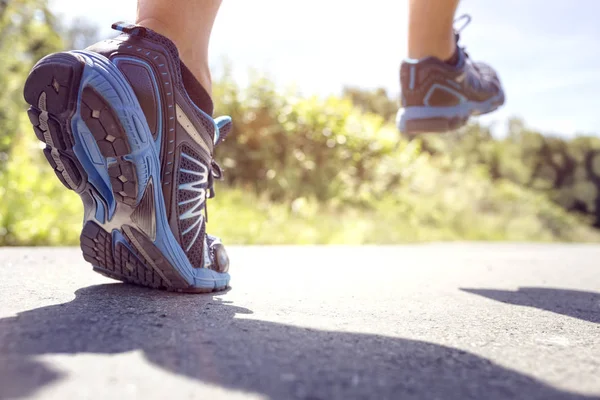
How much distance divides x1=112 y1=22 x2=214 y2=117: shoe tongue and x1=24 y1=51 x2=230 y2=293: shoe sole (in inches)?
5.9

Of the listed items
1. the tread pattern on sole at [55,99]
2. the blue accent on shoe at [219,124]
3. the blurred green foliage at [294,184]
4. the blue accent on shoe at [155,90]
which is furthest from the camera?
the blurred green foliage at [294,184]

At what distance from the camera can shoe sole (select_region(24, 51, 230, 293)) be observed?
47.8 inches

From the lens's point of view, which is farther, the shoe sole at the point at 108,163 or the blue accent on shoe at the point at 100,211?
the blue accent on shoe at the point at 100,211

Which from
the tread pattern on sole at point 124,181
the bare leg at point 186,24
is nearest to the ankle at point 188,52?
the bare leg at point 186,24

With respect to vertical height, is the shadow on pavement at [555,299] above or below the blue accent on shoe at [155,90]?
below

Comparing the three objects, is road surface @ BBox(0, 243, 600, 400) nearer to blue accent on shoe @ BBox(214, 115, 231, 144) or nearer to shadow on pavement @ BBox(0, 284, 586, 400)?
shadow on pavement @ BBox(0, 284, 586, 400)

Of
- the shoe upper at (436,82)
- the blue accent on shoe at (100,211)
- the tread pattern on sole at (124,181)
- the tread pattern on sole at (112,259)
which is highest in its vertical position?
the shoe upper at (436,82)

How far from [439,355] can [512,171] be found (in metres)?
13.7

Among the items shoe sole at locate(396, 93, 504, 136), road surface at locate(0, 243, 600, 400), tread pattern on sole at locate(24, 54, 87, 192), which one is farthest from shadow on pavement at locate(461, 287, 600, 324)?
tread pattern on sole at locate(24, 54, 87, 192)

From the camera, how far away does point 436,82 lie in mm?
2314

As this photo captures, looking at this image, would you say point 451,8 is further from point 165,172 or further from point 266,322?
point 266,322

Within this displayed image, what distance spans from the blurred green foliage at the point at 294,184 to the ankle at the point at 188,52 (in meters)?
2.15

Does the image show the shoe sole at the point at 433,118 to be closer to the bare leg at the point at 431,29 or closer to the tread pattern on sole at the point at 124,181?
the bare leg at the point at 431,29

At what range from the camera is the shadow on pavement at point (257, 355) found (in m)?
0.83
